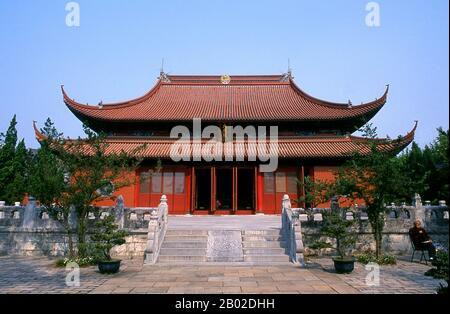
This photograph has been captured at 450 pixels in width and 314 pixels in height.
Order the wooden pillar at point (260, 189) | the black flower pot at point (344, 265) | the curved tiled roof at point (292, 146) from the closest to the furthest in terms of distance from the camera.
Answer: the black flower pot at point (344, 265), the curved tiled roof at point (292, 146), the wooden pillar at point (260, 189)

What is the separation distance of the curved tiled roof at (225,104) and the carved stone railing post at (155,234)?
9.36 metres

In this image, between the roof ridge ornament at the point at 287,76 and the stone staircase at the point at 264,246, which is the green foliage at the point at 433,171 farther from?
the roof ridge ornament at the point at 287,76

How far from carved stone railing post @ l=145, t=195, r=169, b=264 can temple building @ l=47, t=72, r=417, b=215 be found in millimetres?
7005

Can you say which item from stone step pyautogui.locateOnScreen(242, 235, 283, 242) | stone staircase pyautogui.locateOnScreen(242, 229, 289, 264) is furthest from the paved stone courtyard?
stone step pyautogui.locateOnScreen(242, 235, 283, 242)

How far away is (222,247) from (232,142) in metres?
9.28

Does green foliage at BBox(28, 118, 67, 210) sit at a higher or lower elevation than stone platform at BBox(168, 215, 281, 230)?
higher

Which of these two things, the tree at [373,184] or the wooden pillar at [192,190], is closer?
the tree at [373,184]

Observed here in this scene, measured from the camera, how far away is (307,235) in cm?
1093

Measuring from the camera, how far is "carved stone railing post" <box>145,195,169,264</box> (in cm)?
919

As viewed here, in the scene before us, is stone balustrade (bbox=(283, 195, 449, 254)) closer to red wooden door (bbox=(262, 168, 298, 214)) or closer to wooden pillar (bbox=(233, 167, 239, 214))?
red wooden door (bbox=(262, 168, 298, 214))

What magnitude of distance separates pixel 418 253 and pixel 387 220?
4.74 ft

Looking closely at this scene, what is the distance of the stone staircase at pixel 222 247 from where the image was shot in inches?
370

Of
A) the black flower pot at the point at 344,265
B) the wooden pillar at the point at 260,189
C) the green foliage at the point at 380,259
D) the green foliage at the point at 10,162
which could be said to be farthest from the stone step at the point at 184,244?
the green foliage at the point at 10,162

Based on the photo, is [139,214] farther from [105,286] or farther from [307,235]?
[307,235]
